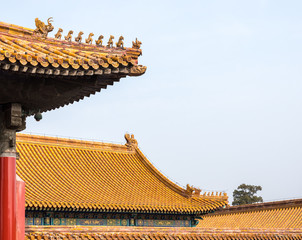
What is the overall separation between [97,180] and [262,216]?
12633 millimetres

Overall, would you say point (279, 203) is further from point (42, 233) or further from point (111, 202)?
point (42, 233)

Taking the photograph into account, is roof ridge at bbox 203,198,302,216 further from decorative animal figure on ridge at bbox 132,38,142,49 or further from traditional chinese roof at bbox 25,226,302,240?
decorative animal figure on ridge at bbox 132,38,142,49

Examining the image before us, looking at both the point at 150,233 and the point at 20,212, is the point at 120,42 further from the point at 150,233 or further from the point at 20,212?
the point at 150,233

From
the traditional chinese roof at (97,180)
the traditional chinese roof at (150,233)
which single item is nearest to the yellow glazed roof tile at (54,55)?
the traditional chinese roof at (150,233)

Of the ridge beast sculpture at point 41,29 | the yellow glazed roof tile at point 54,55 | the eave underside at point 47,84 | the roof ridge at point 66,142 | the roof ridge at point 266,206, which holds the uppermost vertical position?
the roof ridge at point 66,142

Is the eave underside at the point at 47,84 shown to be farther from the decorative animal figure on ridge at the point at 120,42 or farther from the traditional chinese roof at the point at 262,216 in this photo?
the traditional chinese roof at the point at 262,216

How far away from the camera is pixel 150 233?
50.3ft

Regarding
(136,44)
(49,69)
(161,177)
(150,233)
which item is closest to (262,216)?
(161,177)

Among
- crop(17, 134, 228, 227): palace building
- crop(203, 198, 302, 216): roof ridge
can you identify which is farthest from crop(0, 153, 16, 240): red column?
crop(203, 198, 302, 216): roof ridge

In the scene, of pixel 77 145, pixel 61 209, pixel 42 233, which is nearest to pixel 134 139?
pixel 77 145

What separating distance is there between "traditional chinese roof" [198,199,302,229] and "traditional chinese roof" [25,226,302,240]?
39.5ft

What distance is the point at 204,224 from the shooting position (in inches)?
1435

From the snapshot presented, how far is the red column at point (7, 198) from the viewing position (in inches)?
335

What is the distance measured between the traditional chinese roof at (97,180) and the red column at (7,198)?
1161 centimetres
